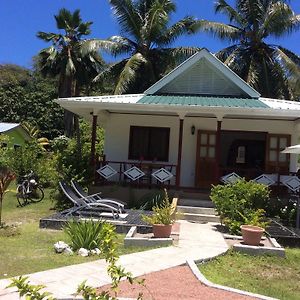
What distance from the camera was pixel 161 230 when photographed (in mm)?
9359

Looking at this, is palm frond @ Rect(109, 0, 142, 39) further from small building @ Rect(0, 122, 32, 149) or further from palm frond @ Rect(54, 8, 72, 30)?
small building @ Rect(0, 122, 32, 149)

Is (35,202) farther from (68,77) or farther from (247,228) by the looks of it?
(68,77)

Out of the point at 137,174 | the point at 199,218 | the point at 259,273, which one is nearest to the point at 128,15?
the point at 137,174

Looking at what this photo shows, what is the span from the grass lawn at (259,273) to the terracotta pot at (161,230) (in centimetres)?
134

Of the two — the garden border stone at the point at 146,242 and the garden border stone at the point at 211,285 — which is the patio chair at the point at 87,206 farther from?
the garden border stone at the point at 211,285

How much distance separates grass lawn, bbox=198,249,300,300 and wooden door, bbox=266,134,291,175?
7.85 meters

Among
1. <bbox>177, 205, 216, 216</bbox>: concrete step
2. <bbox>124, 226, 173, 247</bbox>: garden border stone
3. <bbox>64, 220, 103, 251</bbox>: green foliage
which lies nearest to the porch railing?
<bbox>177, 205, 216, 216</bbox>: concrete step

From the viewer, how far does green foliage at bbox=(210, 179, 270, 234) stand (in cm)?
1054

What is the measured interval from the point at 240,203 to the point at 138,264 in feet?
13.9

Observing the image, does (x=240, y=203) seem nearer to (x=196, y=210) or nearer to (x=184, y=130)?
(x=196, y=210)

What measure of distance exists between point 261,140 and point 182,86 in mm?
3700

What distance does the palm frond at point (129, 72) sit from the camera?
28014 millimetres

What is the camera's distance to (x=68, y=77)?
3388 cm

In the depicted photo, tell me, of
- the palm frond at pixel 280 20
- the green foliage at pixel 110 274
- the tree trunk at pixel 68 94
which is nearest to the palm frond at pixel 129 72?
the tree trunk at pixel 68 94
